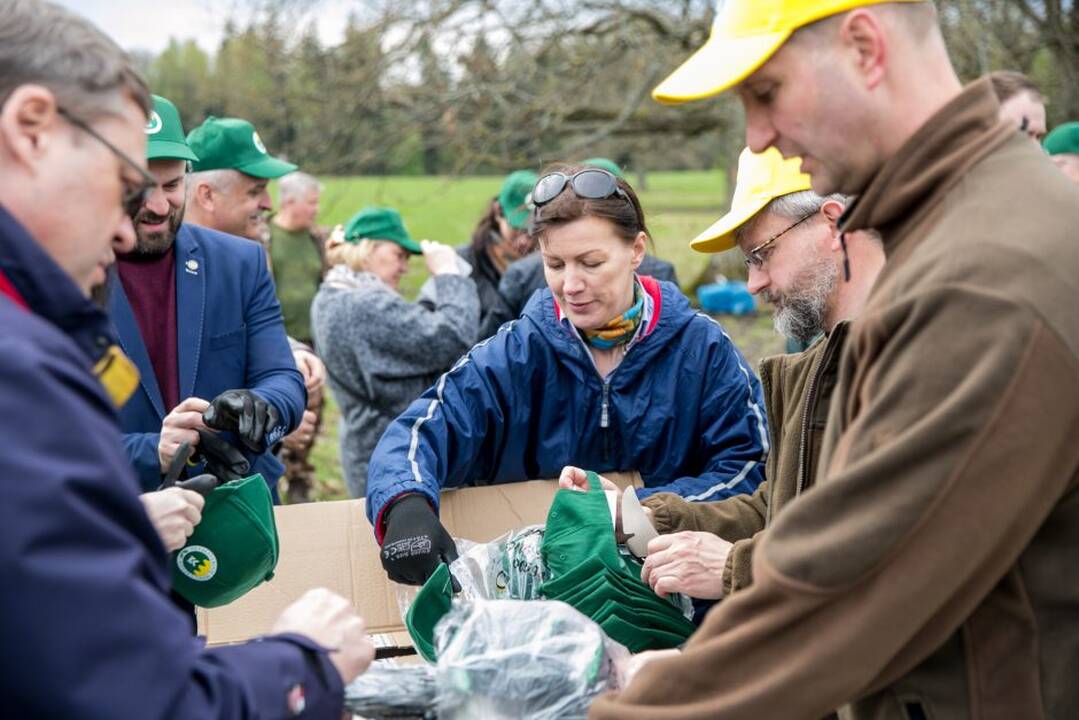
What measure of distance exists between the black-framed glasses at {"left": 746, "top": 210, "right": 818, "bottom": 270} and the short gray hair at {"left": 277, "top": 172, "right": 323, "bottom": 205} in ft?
14.0

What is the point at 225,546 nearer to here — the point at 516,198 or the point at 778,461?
the point at 778,461

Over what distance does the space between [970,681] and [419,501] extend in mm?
1435

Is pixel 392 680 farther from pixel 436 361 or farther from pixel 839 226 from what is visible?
pixel 436 361

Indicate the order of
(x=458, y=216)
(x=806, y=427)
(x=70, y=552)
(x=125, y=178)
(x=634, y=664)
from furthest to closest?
(x=458, y=216) → (x=806, y=427) → (x=634, y=664) → (x=125, y=178) → (x=70, y=552)

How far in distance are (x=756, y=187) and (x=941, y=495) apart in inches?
57.3

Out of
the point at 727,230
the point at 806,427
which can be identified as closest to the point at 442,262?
the point at 727,230

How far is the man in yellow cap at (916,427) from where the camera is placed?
1.40 m

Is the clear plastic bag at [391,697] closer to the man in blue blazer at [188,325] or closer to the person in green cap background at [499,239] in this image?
Answer: the man in blue blazer at [188,325]

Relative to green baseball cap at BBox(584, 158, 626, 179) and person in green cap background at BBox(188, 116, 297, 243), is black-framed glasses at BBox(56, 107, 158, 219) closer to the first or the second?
green baseball cap at BBox(584, 158, 626, 179)

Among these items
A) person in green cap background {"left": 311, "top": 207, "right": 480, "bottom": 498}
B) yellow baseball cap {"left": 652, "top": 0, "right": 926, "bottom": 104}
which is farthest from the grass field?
yellow baseball cap {"left": 652, "top": 0, "right": 926, "bottom": 104}

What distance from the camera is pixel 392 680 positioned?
1.86 metres

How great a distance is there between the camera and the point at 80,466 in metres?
1.26

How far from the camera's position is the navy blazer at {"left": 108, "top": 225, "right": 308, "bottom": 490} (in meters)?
3.17

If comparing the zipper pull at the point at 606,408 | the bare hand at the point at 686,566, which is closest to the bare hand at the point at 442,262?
the zipper pull at the point at 606,408
